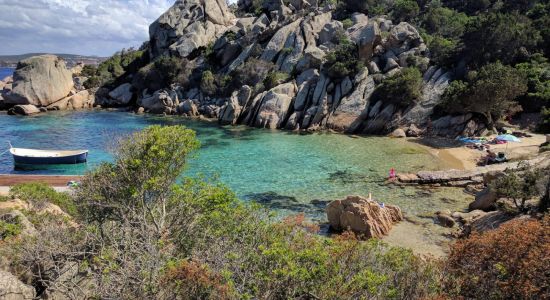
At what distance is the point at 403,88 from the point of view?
5166 centimetres

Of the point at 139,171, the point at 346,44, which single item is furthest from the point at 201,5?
the point at 139,171

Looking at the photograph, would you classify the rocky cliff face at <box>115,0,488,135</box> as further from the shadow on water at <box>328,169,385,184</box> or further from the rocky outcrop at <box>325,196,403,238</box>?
the rocky outcrop at <box>325,196,403,238</box>

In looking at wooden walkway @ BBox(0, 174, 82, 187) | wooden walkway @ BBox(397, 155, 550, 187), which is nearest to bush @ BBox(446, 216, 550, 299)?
wooden walkway @ BBox(397, 155, 550, 187)

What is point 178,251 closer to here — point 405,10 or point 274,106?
point 274,106

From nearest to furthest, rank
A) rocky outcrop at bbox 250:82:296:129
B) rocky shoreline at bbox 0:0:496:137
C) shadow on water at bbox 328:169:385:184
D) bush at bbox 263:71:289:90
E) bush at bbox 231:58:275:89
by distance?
shadow on water at bbox 328:169:385:184, rocky shoreline at bbox 0:0:496:137, rocky outcrop at bbox 250:82:296:129, bush at bbox 263:71:289:90, bush at bbox 231:58:275:89

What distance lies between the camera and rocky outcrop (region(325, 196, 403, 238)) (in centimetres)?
2228

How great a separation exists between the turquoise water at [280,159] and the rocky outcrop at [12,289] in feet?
18.1

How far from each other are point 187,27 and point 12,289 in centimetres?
8272

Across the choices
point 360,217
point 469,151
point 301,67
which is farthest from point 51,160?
point 469,151

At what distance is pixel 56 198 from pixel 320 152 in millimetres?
28096

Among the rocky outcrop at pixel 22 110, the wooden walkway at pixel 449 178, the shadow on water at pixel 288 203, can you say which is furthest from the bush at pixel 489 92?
the rocky outcrop at pixel 22 110

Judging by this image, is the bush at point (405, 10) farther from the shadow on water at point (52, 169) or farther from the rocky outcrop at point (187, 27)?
the shadow on water at point (52, 169)

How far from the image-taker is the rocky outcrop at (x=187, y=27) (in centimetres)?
8194

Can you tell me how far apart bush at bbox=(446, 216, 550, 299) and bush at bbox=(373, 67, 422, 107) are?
4254cm
